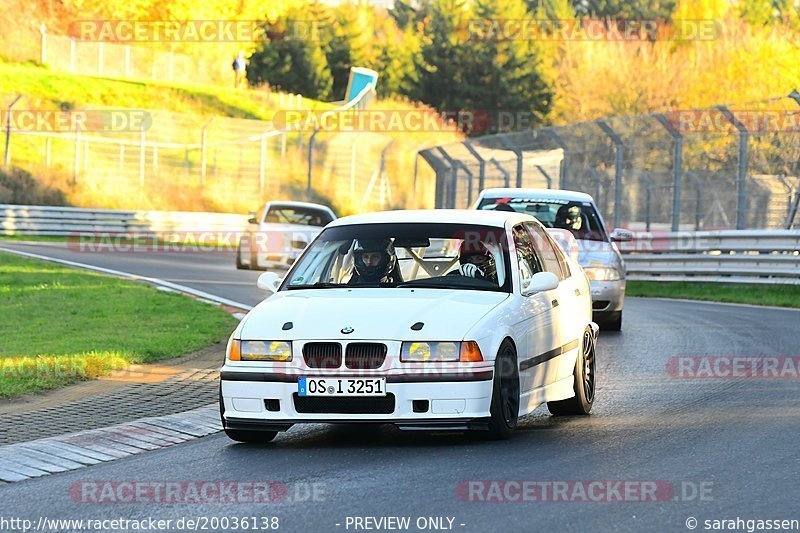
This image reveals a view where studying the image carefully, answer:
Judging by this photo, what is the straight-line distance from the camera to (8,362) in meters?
11.9

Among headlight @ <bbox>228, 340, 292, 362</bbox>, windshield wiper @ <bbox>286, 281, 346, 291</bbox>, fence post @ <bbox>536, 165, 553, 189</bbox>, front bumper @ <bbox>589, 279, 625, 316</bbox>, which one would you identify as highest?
windshield wiper @ <bbox>286, 281, 346, 291</bbox>

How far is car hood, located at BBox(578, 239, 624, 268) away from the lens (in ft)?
54.4

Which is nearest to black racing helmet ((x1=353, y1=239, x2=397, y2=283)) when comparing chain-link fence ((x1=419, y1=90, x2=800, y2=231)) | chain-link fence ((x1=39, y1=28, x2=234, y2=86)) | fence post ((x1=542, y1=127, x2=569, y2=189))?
chain-link fence ((x1=419, y1=90, x2=800, y2=231))

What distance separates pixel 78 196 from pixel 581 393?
3891 cm

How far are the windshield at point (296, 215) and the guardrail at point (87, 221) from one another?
13.2 meters

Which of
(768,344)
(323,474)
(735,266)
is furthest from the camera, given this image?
(735,266)

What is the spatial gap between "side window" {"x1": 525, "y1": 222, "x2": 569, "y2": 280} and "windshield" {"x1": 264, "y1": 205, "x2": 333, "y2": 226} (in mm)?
18315

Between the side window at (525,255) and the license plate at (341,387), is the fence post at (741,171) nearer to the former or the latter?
the side window at (525,255)

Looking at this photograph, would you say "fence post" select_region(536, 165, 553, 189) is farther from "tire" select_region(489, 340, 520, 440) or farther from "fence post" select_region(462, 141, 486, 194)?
"tire" select_region(489, 340, 520, 440)

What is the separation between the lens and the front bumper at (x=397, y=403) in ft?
26.4

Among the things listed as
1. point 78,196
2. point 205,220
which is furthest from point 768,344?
point 78,196

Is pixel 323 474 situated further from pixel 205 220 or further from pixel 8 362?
pixel 205 220

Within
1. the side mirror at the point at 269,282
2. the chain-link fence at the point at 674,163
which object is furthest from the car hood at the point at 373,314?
the chain-link fence at the point at 674,163

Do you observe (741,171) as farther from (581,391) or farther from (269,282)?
(269,282)
